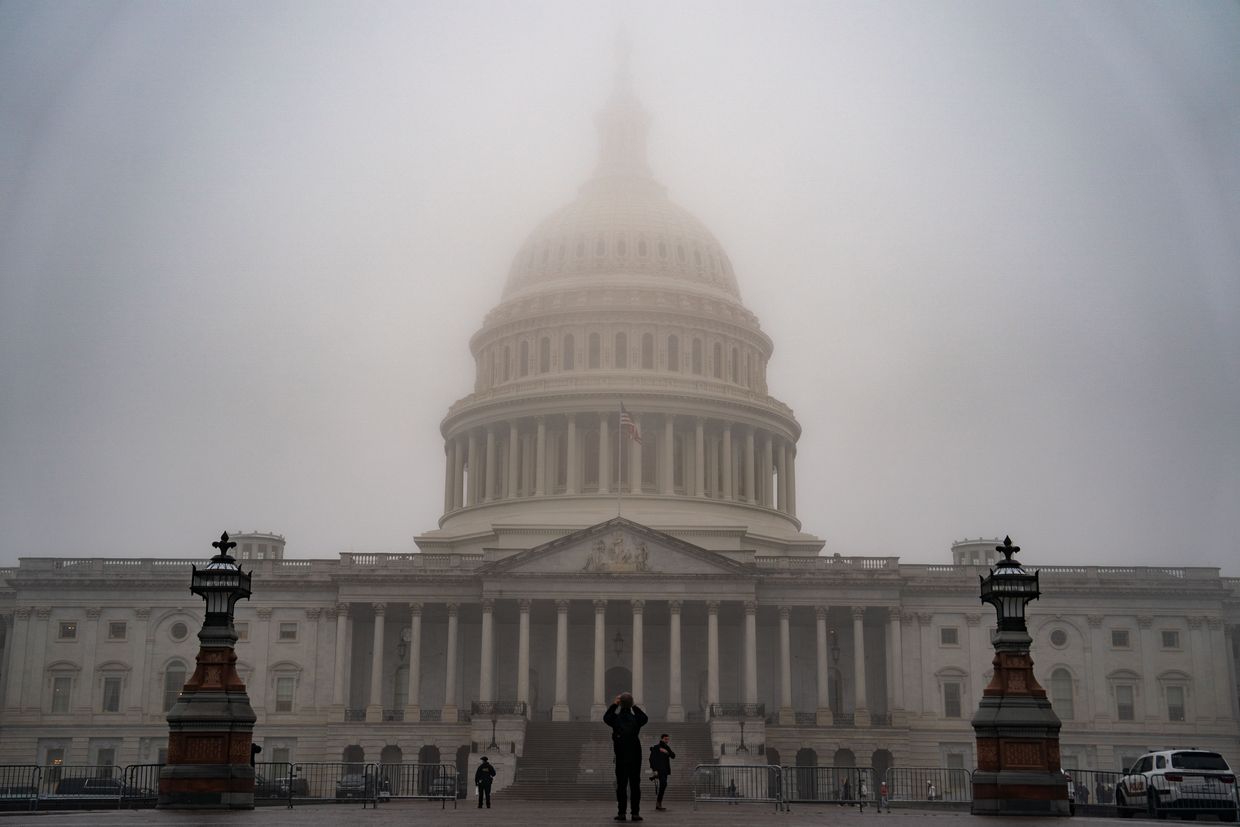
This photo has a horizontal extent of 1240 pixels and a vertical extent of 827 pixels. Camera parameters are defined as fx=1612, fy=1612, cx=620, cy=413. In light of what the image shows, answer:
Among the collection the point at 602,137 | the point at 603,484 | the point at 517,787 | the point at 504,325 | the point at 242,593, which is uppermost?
the point at 602,137

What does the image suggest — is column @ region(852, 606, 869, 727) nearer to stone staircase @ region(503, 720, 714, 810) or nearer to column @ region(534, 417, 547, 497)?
stone staircase @ region(503, 720, 714, 810)

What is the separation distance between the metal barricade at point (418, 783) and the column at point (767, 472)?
34.0m

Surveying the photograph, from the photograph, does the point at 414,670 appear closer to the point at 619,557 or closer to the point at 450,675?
the point at 450,675

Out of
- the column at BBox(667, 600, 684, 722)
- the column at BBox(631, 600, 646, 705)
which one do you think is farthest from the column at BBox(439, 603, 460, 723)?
the column at BBox(667, 600, 684, 722)

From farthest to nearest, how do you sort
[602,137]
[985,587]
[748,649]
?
[602,137], [748,649], [985,587]

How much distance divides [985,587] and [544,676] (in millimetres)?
59591

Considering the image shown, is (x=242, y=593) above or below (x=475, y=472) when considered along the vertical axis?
below

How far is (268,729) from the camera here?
96.4 m

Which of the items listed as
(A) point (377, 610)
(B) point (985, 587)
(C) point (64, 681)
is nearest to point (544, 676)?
(A) point (377, 610)

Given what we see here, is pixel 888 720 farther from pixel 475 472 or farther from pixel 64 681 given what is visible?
pixel 64 681

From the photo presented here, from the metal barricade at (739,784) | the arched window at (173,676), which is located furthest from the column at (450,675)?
the metal barricade at (739,784)

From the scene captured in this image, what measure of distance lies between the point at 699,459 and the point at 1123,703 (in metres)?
31.3

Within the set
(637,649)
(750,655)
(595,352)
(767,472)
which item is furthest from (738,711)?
(595,352)

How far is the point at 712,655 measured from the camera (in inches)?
3573
